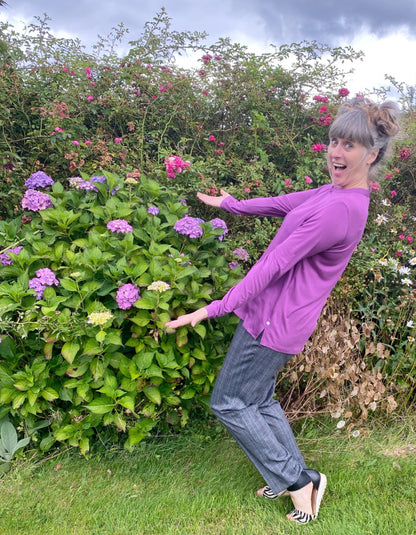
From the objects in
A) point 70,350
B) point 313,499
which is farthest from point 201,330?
point 313,499

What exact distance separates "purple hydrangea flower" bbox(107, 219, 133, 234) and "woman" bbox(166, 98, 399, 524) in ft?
2.07

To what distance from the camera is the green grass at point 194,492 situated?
82.5 inches

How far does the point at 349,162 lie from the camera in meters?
1.79

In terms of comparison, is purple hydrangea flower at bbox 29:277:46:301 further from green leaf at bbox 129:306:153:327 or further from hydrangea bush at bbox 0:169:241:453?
green leaf at bbox 129:306:153:327

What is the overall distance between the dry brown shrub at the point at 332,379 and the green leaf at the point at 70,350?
4.35ft

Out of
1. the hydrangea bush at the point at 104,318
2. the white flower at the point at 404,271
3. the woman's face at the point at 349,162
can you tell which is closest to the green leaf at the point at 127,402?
the hydrangea bush at the point at 104,318

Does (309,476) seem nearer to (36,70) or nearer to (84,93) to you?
(84,93)

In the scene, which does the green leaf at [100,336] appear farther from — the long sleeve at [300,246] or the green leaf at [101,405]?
the long sleeve at [300,246]

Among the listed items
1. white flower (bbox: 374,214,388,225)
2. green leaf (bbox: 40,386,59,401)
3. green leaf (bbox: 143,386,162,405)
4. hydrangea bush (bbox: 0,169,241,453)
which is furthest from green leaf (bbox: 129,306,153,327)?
white flower (bbox: 374,214,388,225)

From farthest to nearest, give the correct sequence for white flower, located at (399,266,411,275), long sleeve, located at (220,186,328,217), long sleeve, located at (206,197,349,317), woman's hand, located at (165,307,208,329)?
white flower, located at (399,266,411,275) < long sleeve, located at (220,186,328,217) < woman's hand, located at (165,307,208,329) < long sleeve, located at (206,197,349,317)

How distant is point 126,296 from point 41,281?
45 centimetres

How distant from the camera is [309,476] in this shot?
7.00 ft

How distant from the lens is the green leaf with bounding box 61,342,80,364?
2.07 metres

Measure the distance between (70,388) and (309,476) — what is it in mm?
1224
